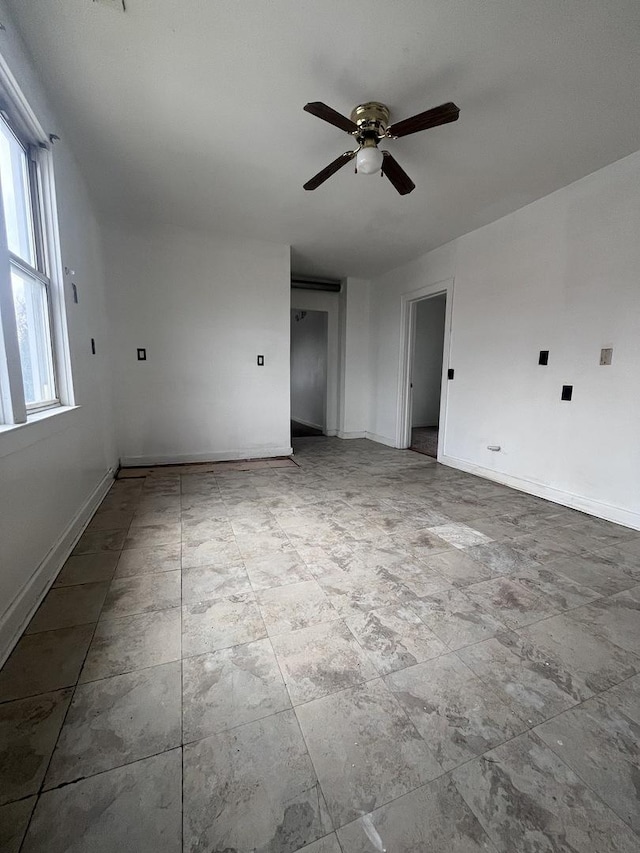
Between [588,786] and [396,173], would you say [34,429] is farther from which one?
[396,173]

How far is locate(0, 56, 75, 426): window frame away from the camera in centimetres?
Result: 142

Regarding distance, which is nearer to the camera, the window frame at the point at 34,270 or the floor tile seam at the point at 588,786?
the floor tile seam at the point at 588,786

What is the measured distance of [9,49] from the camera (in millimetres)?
1513

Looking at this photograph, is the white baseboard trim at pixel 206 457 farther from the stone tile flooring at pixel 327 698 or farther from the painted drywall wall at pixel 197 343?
the stone tile flooring at pixel 327 698

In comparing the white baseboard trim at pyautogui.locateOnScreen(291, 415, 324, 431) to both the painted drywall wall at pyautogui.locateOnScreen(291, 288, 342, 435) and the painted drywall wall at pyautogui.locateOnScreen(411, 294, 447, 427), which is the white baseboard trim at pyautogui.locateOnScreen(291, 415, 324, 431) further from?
the painted drywall wall at pyautogui.locateOnScreen(411, 294, 447, 427)

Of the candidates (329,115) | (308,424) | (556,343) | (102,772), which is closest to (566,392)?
(556,343)

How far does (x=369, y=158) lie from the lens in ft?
6.46

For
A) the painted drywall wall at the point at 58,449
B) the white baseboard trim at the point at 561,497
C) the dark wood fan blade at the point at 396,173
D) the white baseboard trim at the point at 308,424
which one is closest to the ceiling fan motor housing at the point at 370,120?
the dark wood fan blade at the point at 396,173

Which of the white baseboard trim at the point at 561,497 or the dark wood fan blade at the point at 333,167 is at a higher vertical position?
the dark wood fan blade at the point at 333,167

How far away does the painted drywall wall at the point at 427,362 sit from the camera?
22.1ft

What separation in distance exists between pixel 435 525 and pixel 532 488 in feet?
4.37

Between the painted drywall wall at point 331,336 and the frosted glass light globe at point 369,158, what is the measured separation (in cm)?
368

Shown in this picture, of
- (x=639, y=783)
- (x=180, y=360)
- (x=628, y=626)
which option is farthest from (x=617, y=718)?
(x=180, y=360)

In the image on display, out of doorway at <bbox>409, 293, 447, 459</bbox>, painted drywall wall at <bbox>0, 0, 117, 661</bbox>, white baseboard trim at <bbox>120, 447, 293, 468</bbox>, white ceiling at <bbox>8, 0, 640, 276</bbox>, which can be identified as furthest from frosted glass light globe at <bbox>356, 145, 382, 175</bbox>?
doorway at <bbox>409, 293, 447, 459</bbox>
